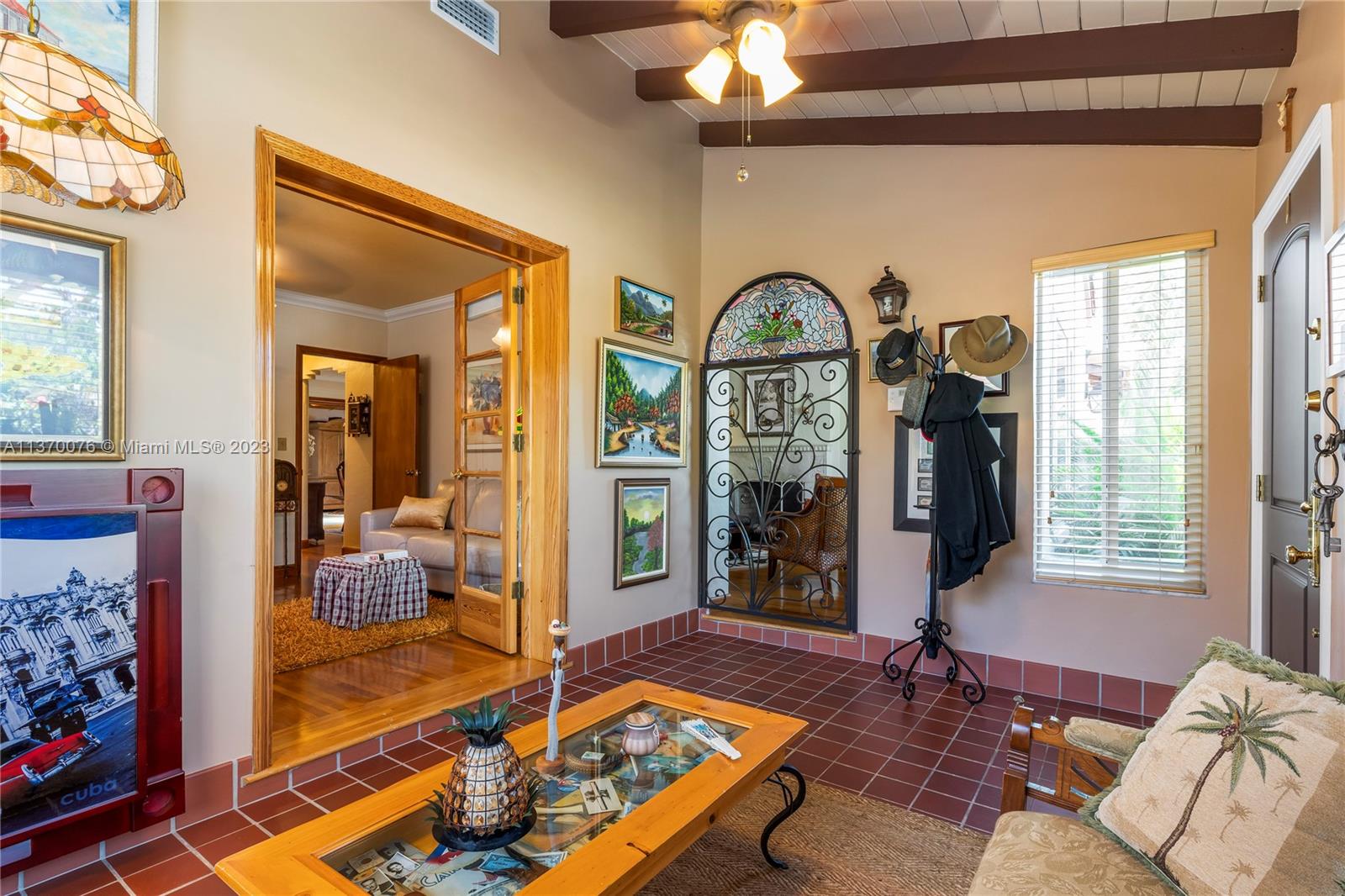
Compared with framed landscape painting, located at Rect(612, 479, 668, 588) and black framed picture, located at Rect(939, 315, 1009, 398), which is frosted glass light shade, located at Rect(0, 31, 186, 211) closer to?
framed landscape painting, located at Rect(612, 479, 668, 588)

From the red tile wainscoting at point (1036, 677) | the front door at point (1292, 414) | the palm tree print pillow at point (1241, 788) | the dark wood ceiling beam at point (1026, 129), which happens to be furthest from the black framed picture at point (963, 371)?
the palm tree print pillow at point (1241, 788)

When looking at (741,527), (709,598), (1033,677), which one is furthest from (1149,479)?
(709,598)

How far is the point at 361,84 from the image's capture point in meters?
2.54

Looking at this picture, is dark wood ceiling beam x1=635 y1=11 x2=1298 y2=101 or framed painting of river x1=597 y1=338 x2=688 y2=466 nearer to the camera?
dark wood ceiling beam x1=635 y1=11 x2=1298 y2=101

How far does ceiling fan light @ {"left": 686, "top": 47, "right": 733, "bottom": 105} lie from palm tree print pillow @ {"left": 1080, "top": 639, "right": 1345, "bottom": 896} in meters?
2.56

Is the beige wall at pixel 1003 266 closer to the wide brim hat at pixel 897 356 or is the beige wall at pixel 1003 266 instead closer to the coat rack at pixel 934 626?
the coat rack at pixel 934 626

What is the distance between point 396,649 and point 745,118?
3.82 m

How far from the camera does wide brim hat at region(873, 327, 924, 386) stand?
3393 millimetres

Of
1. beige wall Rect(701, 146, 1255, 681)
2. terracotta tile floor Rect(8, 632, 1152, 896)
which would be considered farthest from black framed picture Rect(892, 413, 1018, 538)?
terracotta tile floor Rect(8, 632, 1152, 896)

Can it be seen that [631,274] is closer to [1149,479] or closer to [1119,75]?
[1119,75]

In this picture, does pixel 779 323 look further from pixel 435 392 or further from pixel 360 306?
pixel 360 306

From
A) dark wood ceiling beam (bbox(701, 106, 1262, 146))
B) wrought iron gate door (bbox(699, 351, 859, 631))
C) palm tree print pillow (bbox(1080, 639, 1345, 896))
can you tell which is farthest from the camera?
wrought iron gate door (bbox(699, 351, 859, 631))

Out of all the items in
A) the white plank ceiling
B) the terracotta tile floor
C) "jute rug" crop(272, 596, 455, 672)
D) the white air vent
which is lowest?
the terracotta tile floor
